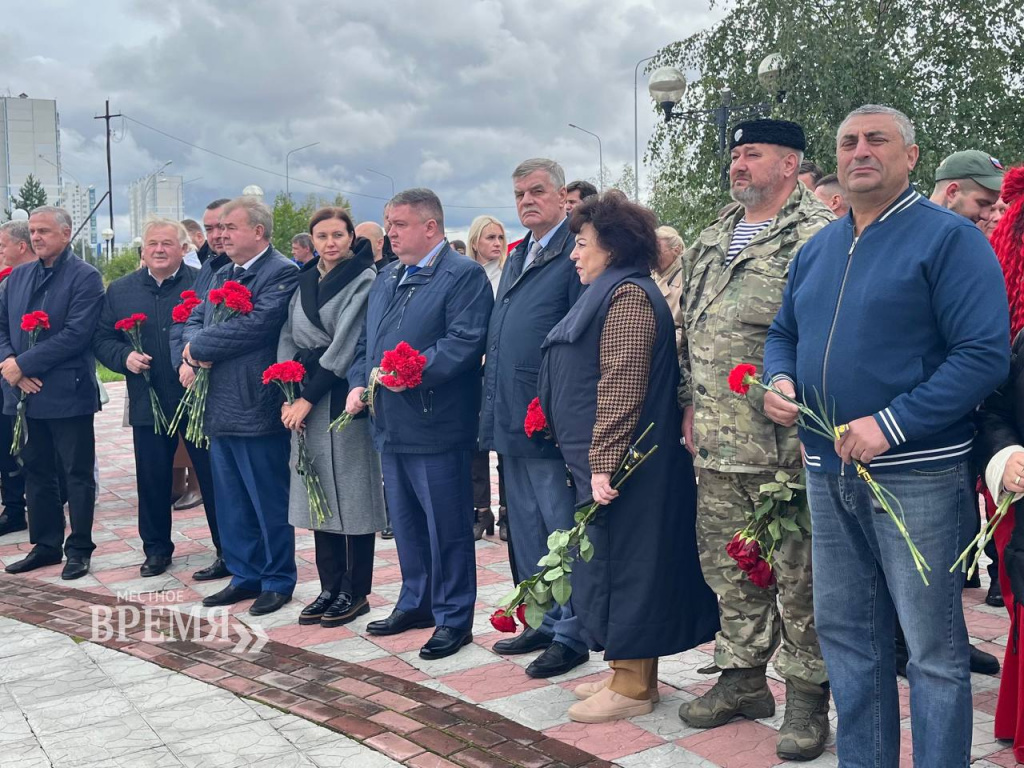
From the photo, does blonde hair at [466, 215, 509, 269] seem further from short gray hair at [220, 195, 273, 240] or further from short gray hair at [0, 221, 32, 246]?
short gray hair at [0, 221, 32, 246]

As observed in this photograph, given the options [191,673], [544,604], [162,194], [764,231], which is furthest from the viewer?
[162,194]

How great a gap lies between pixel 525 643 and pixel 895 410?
2684 millimetres

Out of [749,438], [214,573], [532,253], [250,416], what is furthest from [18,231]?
[749,438]

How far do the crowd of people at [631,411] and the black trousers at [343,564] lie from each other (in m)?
0.02

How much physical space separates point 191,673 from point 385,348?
Result: 5.81 feet

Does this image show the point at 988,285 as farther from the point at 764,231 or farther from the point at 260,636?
the point at 260,636

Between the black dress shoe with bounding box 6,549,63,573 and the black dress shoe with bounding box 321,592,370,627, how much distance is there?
8.44 feet

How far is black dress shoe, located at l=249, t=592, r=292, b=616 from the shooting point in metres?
6.09

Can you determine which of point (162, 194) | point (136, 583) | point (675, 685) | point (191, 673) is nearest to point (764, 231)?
point (675, 685)

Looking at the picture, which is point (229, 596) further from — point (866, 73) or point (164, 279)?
point (866, 73)

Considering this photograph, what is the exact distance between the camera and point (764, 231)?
13.2ft

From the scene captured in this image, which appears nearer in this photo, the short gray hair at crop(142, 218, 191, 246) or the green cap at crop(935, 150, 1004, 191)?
the green cap at crop(935, 150, 1004, 191)

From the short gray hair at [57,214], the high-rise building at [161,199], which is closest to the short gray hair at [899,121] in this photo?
the short gray hair at [57,214]

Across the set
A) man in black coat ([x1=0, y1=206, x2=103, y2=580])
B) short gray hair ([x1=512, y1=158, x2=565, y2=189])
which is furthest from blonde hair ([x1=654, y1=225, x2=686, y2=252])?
man in black coat ([x1=0, y1=206, x2=103, y2=580])
